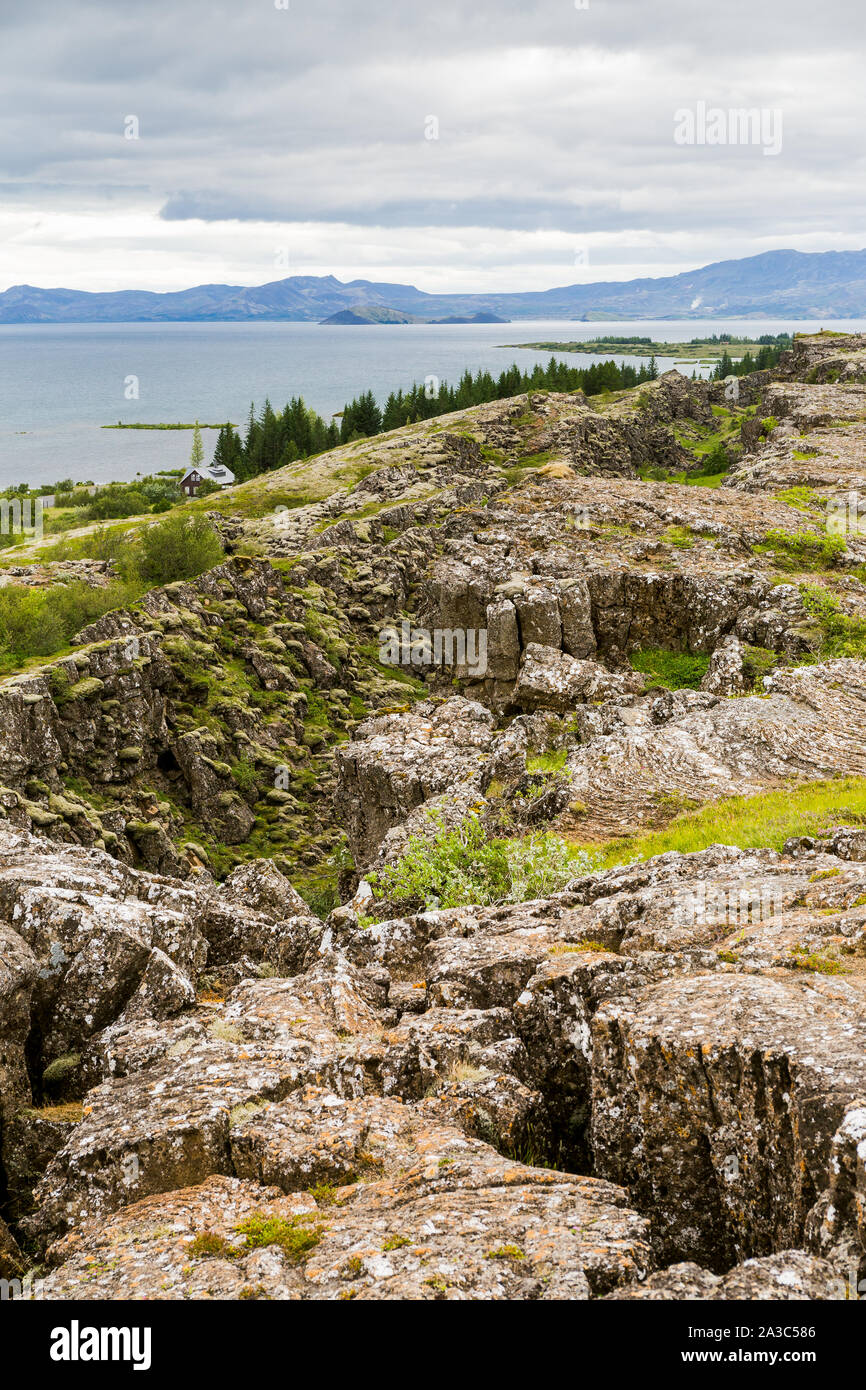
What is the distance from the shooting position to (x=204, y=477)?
142 m

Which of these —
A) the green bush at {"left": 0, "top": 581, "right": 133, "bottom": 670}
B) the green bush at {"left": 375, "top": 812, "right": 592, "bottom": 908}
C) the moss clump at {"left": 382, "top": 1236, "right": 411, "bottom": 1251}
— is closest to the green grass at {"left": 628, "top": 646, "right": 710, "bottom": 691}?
the green bush at {"left": 375, "top": 812, "right": 592, "bottom": 908}

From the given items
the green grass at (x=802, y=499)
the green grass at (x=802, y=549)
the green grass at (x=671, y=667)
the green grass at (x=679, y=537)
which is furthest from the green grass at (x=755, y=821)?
the green grass at (x=802, y=499)

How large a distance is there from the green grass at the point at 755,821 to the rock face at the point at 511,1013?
33 cm

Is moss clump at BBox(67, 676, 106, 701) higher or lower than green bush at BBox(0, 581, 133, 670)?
lower

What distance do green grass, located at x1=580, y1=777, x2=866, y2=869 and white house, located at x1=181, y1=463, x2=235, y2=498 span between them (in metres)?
129

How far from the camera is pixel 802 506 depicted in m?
47.5

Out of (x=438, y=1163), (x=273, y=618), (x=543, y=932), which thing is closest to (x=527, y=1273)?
(x=438, y=1163)

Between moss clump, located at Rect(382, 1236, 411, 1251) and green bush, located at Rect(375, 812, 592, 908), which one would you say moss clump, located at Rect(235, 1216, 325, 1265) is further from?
green bush, located at Rect(375, 812, 592, 908)

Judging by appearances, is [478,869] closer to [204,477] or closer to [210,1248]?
[210,1248]

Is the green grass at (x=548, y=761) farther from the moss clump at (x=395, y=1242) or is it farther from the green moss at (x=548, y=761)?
the moss clump at (x=395, y=1242)

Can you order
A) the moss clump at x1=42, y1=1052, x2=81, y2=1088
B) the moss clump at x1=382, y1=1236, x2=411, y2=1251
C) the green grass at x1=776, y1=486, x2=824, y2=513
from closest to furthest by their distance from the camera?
1. the moss clump at x1=382, y1=1236, x2=411, y2=1251
2. the moss clump at x1=42, y1=1052, x2=81, y2=1088
3. the green grass at x1=776, y1=486, x2=824, y2=513

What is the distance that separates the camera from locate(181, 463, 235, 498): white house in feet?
455
